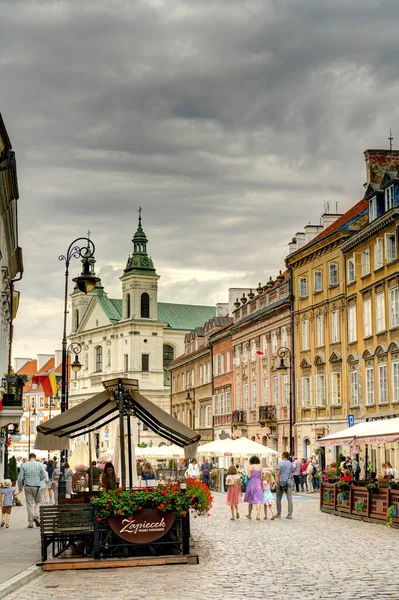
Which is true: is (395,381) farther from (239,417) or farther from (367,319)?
(239,417)

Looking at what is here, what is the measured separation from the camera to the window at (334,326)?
48.4 m

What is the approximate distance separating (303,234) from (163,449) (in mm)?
15393

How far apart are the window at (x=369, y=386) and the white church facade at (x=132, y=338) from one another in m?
64.3

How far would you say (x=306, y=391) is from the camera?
5209 cm

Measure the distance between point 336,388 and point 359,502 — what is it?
21.3 m

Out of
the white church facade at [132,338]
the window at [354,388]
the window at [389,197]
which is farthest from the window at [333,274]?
the white church facade at [132,338]

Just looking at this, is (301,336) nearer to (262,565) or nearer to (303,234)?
(303,234)

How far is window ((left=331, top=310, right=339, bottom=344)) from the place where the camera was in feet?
159

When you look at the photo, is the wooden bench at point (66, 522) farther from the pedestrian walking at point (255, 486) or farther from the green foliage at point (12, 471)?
the green foliage at point (12, 471)

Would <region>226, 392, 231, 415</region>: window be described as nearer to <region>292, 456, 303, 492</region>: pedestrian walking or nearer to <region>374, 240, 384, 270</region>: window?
<region>292, 456, 303, 492</region>: pedestrian walking

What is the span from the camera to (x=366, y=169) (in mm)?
48750

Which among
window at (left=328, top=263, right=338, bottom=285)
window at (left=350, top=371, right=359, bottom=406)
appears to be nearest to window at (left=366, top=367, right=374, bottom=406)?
window at (left=350, top=371, right=359, bottom=406)

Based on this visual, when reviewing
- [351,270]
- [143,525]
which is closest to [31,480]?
[143,525]

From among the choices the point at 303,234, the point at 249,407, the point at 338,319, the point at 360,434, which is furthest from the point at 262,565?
the point at 249,407
